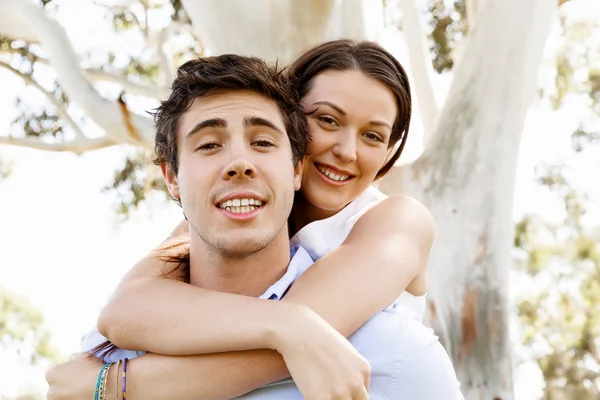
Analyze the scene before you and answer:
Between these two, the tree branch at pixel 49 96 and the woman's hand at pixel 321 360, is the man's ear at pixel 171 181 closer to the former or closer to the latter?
the woman's hand at pixel 321 360

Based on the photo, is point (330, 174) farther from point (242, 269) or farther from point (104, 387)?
point (104, 387)

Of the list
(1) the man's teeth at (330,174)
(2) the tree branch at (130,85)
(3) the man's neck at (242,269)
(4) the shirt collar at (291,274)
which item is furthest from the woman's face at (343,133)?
(2) the tree branch at (130,85)

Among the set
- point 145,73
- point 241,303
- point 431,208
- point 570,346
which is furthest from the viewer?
point 570,346

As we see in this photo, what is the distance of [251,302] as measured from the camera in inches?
72.0

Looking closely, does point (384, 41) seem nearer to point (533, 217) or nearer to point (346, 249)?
point (346, 249)

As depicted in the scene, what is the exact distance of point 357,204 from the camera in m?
2.61

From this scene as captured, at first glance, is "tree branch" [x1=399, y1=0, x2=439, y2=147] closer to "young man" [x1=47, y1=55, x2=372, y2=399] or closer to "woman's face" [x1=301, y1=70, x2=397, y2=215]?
"woman's face" [x1=301, y1=70, x2=397, y2=215]

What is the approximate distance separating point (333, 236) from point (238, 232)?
512 millimetres

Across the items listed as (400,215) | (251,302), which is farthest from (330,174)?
(251,302)

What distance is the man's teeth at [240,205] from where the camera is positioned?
6.37ft

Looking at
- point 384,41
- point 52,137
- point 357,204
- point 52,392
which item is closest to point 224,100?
point 357,204

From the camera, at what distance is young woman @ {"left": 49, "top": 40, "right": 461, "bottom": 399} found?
183cm

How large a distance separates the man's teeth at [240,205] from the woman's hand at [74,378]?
1.60 feet

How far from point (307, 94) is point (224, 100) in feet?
1.47
